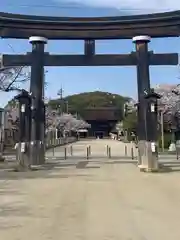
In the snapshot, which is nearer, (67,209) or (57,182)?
(67,209)

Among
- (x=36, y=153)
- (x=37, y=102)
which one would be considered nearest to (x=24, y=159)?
(x=36, y=153)

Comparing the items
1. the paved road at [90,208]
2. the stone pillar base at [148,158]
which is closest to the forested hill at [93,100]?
the stone pillar base at [148,158]

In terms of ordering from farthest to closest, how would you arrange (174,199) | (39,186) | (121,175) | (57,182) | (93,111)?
(93,111)
(121,175)
(57,182)
(39,186)
(174,199)

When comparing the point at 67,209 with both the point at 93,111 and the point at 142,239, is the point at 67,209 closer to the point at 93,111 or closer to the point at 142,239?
the point at 142,239

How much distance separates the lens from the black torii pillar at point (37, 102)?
2553 centimetres

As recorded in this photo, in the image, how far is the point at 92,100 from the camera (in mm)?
168000

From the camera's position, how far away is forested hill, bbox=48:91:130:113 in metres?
157

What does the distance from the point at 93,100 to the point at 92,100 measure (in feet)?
2.03

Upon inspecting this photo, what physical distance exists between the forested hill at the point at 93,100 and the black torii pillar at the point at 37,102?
398ft

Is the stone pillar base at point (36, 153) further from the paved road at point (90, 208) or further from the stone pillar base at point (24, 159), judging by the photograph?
the paved road at point (90, 208)

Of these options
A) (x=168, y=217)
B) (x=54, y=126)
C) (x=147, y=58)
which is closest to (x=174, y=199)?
(x=168, y=217)

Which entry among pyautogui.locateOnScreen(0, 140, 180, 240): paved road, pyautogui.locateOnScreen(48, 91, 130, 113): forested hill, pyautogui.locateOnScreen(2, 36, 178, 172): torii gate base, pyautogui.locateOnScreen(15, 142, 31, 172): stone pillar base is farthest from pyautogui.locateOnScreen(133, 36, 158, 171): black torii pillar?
pyautogui.locateOnScreen(48, 91, 130, 113): forested hill

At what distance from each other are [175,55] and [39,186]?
13539 mm

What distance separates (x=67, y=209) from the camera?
1088cm
